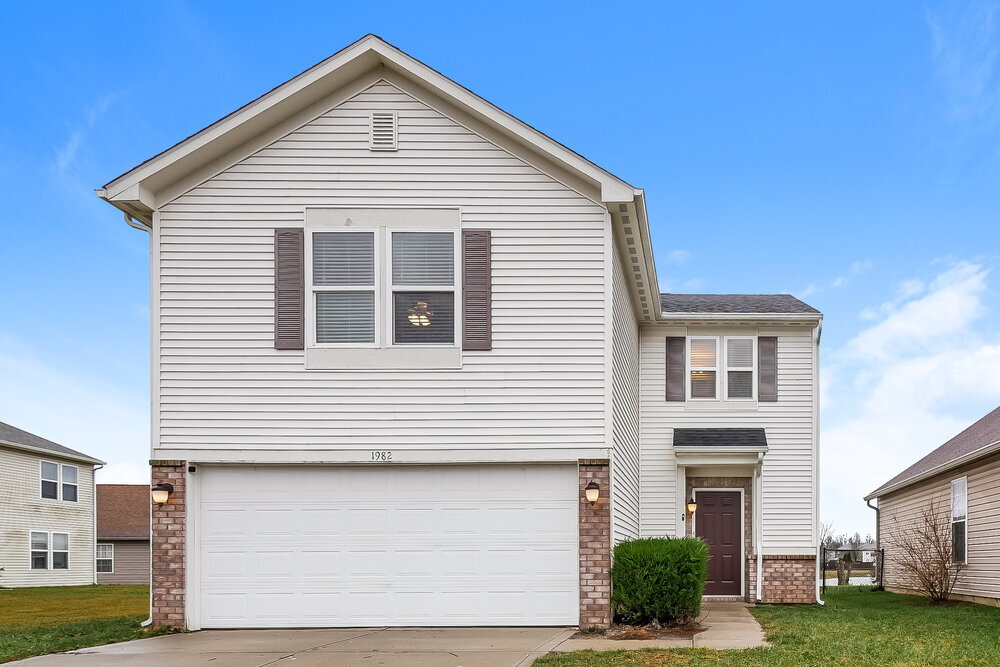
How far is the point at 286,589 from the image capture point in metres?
11.8

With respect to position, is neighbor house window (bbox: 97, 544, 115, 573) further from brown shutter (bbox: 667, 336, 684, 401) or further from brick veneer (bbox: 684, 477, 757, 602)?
brown shutter (bbox: 667, 336, 684, 401)

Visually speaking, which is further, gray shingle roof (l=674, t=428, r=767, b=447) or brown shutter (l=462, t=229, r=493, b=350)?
gray shingle roof (l=674, t=428, r=767, b=447)

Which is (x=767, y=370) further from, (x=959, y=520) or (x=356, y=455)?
(x=356, y=455)

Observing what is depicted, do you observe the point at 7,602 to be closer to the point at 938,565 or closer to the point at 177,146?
the point at 177,146

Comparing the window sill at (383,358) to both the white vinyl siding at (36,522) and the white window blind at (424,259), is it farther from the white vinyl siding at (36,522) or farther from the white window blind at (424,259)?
the white vinyl siding at (36,522)

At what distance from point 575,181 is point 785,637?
6.23 metres

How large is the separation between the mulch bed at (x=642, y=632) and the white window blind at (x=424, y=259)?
471cm

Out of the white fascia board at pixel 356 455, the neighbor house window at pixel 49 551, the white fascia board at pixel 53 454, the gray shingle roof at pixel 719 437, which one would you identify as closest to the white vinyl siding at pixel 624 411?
the gray shingle roof at pixel 719 437

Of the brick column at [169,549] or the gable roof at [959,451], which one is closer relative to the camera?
the brick column at [169,549]

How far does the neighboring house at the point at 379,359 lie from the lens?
11711 mm

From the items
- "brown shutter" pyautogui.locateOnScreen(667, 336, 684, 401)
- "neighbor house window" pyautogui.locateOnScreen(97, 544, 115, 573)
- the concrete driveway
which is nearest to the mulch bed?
the concrete driveway

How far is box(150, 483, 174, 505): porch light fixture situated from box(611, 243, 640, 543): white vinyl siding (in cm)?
568

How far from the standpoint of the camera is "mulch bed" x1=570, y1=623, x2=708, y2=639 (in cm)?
1084

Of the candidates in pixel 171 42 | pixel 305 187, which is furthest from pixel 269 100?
pixel 171 42
